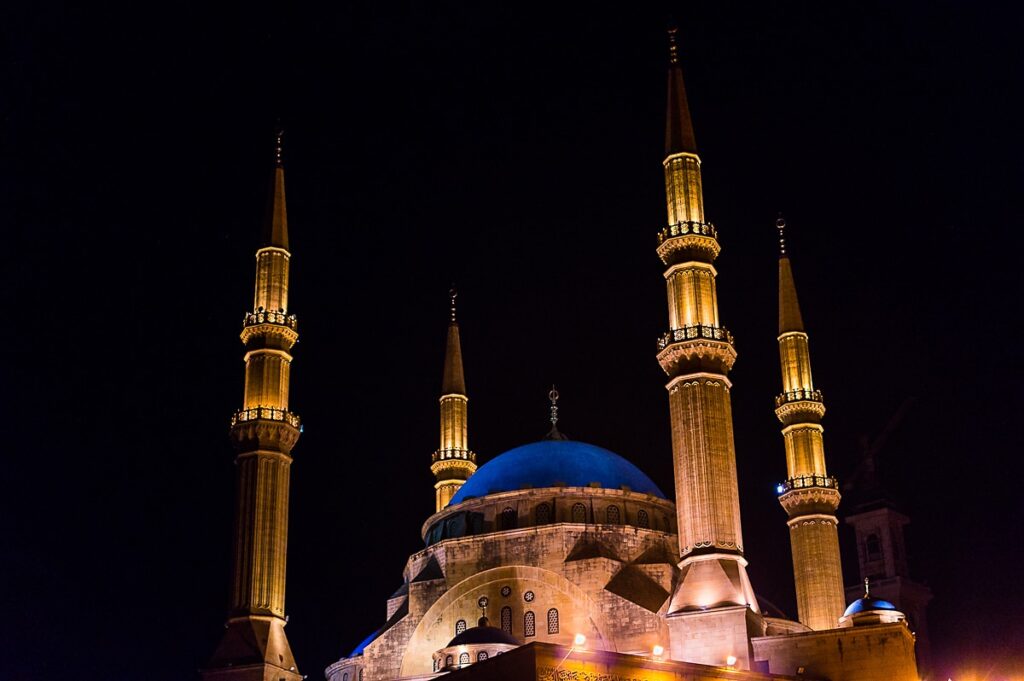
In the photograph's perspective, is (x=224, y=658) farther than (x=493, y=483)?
No

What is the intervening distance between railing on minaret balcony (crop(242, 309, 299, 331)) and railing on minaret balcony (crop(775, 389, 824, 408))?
1394 cm

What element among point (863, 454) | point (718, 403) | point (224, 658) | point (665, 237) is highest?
point (863, 454)

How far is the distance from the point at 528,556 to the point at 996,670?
24.9 m

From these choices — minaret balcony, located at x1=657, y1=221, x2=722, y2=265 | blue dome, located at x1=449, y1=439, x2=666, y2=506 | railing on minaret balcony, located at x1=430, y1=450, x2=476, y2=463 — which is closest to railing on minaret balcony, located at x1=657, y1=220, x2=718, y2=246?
minaret balcony, located at x1=657, y1=221, x2=722, y2=265

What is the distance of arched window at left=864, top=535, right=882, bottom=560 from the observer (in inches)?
2333

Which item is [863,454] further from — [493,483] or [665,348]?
[665,348]

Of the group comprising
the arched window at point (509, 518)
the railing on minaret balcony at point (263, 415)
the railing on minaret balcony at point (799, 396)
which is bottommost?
the arched window at point (509, 518)

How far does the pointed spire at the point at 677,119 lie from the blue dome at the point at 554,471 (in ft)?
30.8

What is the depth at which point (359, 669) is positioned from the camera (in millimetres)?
36375

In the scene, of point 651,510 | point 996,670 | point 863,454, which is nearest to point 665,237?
point 651,510

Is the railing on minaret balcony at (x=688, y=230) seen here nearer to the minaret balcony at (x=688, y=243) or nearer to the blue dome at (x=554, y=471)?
the minaret balcony at (x=688, y=243)

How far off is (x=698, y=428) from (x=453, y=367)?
1607cm

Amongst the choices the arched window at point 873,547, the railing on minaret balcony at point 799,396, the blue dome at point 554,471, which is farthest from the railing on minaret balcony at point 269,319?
the arched window at point 873,547

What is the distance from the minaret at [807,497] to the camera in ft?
123
